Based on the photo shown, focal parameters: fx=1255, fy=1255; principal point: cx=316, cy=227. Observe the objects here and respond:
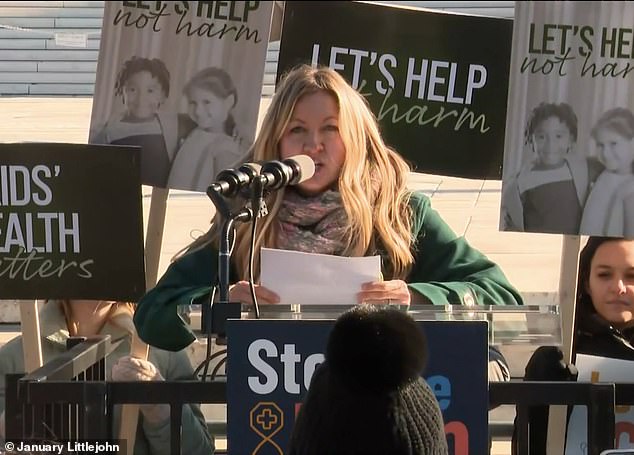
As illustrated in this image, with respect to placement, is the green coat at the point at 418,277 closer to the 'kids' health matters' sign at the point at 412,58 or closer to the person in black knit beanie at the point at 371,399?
the 'kids' health matters' sign at the point at 412,58

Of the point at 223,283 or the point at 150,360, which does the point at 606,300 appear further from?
the point at 223,283

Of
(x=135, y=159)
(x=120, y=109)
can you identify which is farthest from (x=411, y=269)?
(x=120, y=109)

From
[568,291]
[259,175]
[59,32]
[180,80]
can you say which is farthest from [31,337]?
[59,32]

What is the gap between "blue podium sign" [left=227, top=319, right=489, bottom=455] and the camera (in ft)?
7.36

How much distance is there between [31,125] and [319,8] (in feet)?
14.4

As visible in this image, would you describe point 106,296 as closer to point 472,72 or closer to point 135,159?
point 135,159

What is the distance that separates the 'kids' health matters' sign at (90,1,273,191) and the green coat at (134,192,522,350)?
62 centimetres

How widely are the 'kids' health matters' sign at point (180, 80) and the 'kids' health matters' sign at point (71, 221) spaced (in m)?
0.23

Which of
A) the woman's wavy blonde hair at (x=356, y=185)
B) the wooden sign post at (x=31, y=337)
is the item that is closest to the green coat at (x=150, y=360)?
the wooden sign post at (x=31, y=337)

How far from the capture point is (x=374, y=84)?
404 centimetres

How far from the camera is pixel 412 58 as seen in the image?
4.03m

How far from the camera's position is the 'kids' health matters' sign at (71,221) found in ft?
12.2

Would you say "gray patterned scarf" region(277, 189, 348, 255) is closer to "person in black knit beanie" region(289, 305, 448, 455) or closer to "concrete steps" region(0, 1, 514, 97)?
"person in black knit beanie" region(289, 305, 448, 455)

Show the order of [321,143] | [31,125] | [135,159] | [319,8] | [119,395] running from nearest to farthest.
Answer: [119,395] < [321,143] < [135,159] < [319,8] < [31,125]
